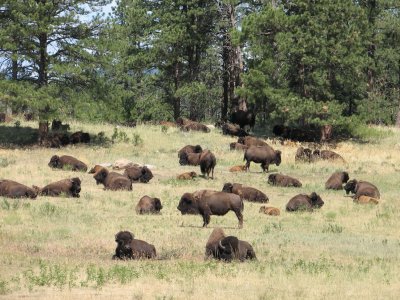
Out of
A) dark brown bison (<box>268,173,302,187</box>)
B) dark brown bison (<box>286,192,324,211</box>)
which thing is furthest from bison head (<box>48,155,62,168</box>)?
dark brown bison (<box>286,192,324,211</box>)

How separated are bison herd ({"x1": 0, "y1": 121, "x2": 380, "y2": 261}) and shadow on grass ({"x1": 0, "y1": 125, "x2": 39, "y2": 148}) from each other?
8999 mm

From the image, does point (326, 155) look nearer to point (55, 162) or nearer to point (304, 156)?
point (304, 156)

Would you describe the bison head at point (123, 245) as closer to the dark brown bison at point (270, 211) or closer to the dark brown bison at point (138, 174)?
the dark brown bison at point (270, 211)

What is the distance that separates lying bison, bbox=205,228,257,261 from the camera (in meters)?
16.3

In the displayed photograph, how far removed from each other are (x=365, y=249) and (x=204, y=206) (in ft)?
15.9

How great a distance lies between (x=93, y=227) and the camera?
67.6 feet

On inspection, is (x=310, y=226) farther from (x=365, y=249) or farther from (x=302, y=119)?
(x=302, y=119)

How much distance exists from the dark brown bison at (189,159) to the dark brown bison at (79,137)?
8331 millimetres

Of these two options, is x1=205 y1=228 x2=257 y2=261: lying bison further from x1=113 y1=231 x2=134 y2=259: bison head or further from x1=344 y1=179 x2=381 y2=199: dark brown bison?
x1=344 y1=179 x2=381 y2=199: dark brown bison

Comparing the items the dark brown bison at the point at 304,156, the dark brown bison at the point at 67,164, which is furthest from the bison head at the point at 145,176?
the dark brown bison at the point at 304,156

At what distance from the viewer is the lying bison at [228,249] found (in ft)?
53.4

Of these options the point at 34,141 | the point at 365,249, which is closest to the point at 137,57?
the point at 34,141

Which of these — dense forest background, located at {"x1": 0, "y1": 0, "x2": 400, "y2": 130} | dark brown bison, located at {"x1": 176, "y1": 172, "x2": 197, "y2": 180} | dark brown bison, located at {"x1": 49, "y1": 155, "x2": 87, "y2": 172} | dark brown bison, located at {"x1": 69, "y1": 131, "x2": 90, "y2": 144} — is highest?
dense forest background, located at {"x1": 0, "y1": 0, "x2": 400, "y2": 130}

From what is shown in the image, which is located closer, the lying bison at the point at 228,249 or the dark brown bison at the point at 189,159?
the lying bison at the point at 228,249
